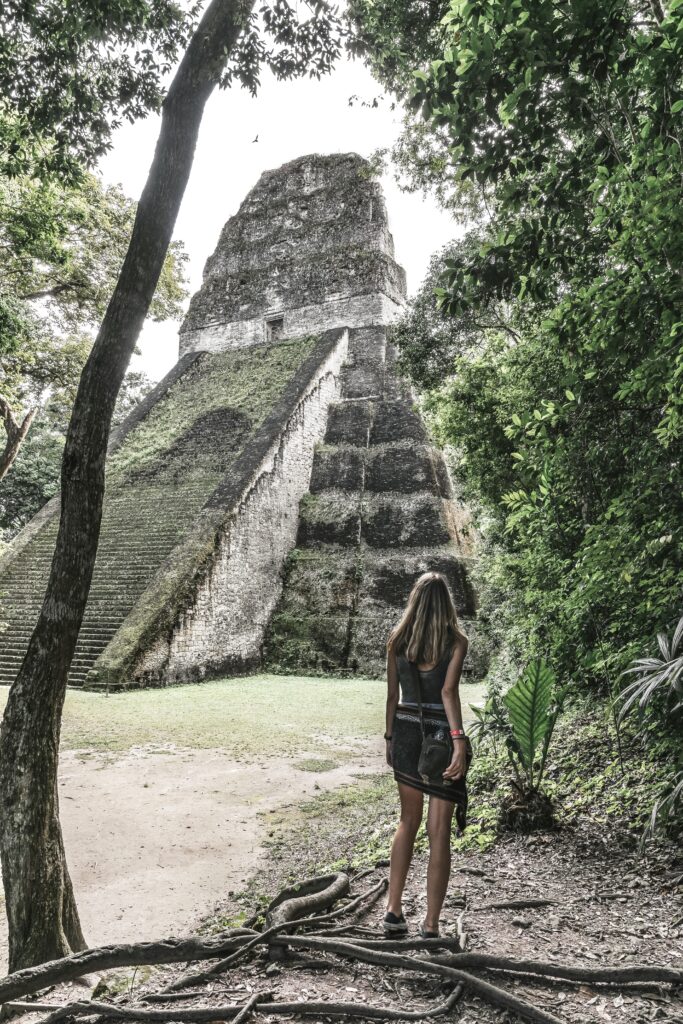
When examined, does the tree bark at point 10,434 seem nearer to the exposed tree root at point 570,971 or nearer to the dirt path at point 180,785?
the dirt path at point 180,785

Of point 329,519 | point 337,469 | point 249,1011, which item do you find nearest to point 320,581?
point 329,519

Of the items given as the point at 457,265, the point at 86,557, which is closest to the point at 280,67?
the point at 457,265

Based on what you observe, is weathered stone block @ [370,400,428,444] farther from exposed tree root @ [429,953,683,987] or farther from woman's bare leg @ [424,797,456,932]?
exposed tree root @ [429,953,683,987]

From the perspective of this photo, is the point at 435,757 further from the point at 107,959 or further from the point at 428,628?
the point at 107,959

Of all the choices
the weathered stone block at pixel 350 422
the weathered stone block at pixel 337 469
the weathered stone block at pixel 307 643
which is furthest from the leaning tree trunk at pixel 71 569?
the weathered stone block at pixel 350 422

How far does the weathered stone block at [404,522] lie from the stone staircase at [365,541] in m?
0.03

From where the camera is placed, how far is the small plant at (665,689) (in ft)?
9.74

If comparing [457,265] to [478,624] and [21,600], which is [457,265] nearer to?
[478,624]

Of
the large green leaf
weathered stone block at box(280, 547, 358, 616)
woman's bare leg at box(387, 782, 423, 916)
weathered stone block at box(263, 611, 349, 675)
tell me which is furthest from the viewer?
weathered stone block at box(280, 547, 358, 616)

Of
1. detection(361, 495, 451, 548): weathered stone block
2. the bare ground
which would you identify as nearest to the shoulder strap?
the bare ground

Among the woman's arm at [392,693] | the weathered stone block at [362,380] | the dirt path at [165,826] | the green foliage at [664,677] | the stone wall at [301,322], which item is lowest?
the dirt path at [165,826]

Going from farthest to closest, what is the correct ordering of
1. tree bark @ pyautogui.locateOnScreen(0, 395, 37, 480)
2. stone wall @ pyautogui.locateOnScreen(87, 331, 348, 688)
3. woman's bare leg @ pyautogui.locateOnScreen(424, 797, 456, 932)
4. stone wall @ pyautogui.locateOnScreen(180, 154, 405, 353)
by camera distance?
stone wall @ pyautogui.locateOnScreen(180, 154, 405, 353)
stone wall @ pyautogui.locateOnScreen(87, 331, 348, 688)
tree bark @ pyautogui.locateOnScreen(0, 395, 37, 480)
woman's bare leg @ pyautogui.locateOnScreen(424, 797, 456, 932)

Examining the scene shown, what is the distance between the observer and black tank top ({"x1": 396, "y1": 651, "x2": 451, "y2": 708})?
2.75 meters

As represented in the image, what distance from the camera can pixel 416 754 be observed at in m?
2.74
